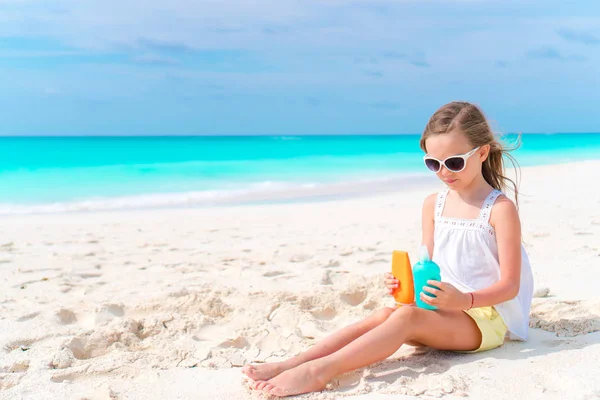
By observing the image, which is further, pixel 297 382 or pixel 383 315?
pixel 383 315

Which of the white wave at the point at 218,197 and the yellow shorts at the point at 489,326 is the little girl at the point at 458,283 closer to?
the yellow shorts at the point at 489,326

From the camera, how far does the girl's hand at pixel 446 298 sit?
245 centimetres

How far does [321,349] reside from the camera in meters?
2.60

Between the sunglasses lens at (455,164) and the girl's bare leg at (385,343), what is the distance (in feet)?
2.09

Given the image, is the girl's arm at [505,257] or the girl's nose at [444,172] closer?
the girl's arm at [505,257]

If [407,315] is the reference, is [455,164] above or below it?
above

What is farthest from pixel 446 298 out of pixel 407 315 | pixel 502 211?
pixel 502 211

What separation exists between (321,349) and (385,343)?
28cm

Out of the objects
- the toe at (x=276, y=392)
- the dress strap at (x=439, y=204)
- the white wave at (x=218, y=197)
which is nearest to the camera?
the toe at (x=276, y=392)

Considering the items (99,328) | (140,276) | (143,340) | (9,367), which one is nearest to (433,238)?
(143,340)

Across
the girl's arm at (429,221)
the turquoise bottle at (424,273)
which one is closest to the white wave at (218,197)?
the girl's arm at (429,221)

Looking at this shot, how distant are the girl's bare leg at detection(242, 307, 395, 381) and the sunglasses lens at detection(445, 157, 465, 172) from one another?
685mm

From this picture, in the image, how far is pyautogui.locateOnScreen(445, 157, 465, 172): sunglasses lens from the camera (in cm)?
268

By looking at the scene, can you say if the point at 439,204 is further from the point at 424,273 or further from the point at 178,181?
the point at 178,181
